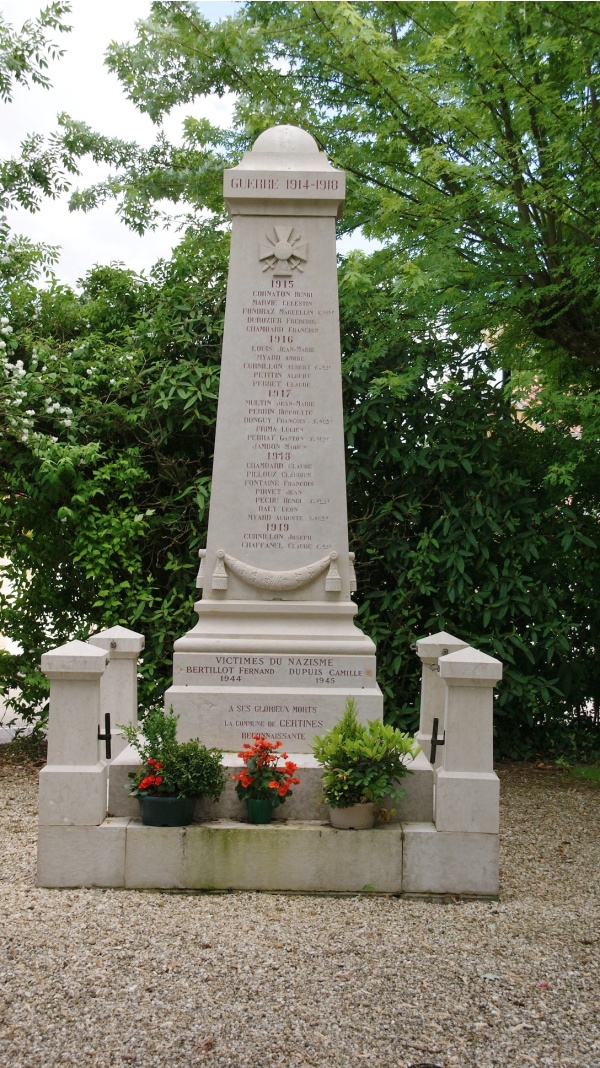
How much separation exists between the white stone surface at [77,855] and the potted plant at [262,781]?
69 centimetres

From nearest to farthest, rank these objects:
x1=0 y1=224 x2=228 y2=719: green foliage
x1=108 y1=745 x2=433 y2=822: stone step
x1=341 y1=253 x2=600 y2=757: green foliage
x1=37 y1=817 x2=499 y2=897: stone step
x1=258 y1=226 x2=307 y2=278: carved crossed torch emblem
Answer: x1=37 y1=817 x2=499 y2=897: stone step < x1=108 y1=745 x2=433 y2=822: stone step < x1=258 y1=226 x2=307 y2=278: carved crossed torch emblem < x1=0 y1=224 x2=228 y2=719: green foliage < x1=341 y1=253 x2=600 y2=757: green foliage

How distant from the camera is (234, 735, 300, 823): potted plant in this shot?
5.29 m

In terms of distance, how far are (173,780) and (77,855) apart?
0.65m

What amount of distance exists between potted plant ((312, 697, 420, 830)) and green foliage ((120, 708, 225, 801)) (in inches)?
23.1

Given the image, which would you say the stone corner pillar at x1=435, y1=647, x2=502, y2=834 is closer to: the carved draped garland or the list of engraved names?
the carved draped garland

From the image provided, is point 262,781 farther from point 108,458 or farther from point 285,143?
point 108,458

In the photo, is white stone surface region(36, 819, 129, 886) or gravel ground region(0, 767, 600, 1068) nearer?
gravel ground region(0, 767, 600, 1068)

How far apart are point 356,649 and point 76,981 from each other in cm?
271

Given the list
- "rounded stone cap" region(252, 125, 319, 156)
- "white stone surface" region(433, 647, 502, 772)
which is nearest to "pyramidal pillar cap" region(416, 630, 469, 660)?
"white stone surface" region(433, 647, 502, 772)

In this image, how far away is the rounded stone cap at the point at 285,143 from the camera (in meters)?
6.54

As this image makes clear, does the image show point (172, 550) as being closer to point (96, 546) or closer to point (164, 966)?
point (96, 546)

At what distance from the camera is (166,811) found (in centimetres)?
517

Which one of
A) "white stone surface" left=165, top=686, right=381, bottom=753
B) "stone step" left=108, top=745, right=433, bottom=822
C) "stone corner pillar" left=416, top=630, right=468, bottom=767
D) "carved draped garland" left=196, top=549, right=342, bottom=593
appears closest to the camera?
"stone step" left=108, top=745, right=433, bottom=822

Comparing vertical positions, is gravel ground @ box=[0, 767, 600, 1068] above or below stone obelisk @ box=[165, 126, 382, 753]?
below
